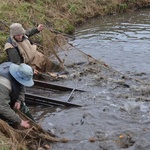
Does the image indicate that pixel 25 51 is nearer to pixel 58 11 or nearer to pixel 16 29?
pixel 16 29

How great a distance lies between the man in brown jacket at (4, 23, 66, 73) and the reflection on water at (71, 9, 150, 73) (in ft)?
7.61

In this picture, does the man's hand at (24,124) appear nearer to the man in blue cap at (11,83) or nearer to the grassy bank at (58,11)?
the man in blue cap at (11,83)

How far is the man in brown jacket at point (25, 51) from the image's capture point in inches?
324

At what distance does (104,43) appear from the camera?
13.9 m

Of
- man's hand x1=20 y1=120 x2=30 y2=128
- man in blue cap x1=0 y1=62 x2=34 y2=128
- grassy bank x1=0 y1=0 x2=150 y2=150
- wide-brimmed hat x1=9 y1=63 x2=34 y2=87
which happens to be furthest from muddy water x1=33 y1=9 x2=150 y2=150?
grassy bank x1=0 y1=0 x2=150 y2=150

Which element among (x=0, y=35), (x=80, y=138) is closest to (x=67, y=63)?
(x=0, y=35)

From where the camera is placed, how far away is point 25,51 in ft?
31.4

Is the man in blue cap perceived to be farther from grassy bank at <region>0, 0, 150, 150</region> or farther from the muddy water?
grassy bank at <region>0, 0, 150, 150</region>

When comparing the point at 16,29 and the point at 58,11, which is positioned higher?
the point at 16,29

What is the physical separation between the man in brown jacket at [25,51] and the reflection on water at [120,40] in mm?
2318

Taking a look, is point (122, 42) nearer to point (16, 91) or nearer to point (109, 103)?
point (109, 103)

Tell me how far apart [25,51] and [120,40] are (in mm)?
5869

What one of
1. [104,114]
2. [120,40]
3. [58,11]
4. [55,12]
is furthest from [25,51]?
[58,11]

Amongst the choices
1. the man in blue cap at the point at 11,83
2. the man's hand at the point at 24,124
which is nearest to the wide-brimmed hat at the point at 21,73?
the man in blue cap at the point at 11,83
